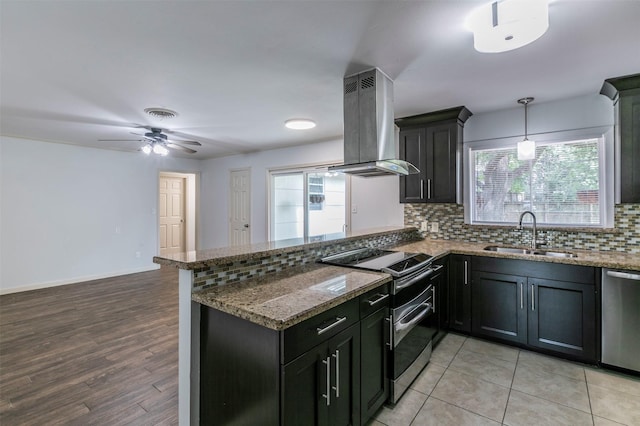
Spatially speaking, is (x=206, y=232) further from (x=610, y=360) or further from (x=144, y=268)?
(x=610, y=360)

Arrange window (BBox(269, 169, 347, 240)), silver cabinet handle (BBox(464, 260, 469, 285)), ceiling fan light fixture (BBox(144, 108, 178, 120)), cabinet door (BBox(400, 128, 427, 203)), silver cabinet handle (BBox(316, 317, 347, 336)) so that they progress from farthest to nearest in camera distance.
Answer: window (BBox(269, 169, 347, 240))
cabinet door (BBox(400, 128, 427, 203))
ceiling fan light fixture (BBox(144, 108, 178, 120))
silver cabinet handle (BBox(464, 260, 469, 285))
silver cabinet handle (BBox(316, 317, 347, 336))

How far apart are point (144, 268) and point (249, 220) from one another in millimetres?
2229

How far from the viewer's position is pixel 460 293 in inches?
121

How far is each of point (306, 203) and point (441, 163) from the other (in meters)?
2.52

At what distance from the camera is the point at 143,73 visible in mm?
2438

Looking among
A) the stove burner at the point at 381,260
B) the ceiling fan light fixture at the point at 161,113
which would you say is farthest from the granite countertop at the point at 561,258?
the ceiling fan light fixture at the point at 161,113

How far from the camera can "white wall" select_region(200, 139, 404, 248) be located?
4.23 meters

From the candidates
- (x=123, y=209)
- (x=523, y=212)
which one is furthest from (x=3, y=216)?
(x=523, y=212)

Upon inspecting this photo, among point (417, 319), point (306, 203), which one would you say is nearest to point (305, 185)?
point (306, 203)

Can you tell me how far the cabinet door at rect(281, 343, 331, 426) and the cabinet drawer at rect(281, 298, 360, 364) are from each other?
37 mm

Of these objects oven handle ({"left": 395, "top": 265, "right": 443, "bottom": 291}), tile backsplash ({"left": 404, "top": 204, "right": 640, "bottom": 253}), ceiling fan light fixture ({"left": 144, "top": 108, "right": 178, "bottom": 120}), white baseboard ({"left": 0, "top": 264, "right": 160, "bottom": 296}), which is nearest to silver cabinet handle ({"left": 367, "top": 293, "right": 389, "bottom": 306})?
oven handle ({"left": 395, "top": 265, "right": 443, "bottom": 291})

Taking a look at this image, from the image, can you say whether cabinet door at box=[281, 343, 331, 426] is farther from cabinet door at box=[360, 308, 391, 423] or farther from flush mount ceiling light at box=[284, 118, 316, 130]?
flush mount ceiling light at box=[284, 118, 316, 130]

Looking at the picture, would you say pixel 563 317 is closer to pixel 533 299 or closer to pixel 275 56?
pixel 533 299

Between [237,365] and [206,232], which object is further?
[206,232]
